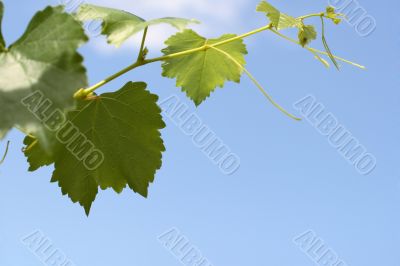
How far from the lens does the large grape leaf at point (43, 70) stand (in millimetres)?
969

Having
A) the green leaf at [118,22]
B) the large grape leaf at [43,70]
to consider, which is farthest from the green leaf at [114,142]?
the large grape leaf at [43,70]

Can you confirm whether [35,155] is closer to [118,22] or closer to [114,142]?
[114,142]

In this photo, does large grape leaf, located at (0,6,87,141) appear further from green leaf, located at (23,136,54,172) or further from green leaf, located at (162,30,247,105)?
green leaf, located at (162,30,247,105)

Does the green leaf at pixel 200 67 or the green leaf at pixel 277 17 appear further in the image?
the green leaf at pixel 200 67

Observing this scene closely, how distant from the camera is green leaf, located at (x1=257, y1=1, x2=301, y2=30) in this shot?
1593 millimetres

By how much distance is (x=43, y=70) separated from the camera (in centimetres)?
101

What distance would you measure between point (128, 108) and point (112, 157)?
14cm

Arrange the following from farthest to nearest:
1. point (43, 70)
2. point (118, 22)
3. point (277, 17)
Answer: point (277, 17), point (118, 22), point (43, 70)

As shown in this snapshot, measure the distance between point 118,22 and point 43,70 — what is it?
353 millimetres

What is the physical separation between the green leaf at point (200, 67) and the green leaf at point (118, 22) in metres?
Result: 0.48

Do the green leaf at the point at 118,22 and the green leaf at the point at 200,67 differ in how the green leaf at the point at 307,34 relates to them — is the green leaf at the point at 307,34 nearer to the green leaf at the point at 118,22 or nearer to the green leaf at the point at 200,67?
the green leaf at the point at 200,67

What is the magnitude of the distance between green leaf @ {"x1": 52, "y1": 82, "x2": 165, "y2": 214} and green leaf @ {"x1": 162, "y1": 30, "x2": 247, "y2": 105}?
0.30 meters

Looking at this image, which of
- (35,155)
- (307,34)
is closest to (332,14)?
(307,34)

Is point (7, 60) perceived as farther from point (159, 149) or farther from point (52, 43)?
point (159, 149)
